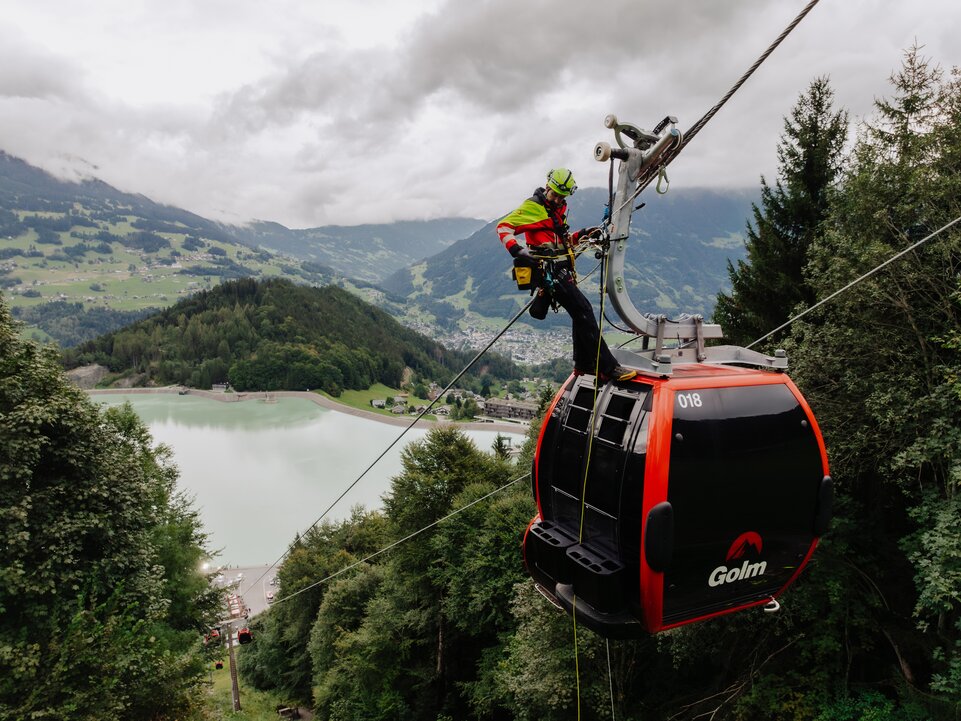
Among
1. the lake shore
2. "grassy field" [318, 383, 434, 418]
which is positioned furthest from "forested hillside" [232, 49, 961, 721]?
"grassy field" [318, 383, 434, 418]

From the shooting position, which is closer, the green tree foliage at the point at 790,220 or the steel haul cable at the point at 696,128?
the steel haul cable at the point at 696,128

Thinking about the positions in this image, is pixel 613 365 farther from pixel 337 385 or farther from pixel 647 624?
pixel 337 385

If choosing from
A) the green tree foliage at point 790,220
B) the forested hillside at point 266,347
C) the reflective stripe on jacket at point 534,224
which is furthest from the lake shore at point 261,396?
the reflective stripe on jacket at point 534,224

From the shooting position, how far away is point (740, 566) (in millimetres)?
3695

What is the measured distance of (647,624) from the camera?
3600mm

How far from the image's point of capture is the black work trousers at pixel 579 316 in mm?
4000

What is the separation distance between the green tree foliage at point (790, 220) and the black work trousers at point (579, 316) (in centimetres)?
1140

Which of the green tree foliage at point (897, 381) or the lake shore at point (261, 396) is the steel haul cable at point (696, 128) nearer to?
the green tree foliage at point (897, 381)

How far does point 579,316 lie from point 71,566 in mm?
10913

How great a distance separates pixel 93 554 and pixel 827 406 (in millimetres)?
13317

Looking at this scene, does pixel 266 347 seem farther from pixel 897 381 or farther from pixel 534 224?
pixel 534 224

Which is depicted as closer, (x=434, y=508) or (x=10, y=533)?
(x=10, y=533)

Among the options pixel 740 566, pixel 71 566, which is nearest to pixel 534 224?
pixel 740 566

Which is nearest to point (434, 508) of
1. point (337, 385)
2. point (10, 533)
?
point (10, 533)
